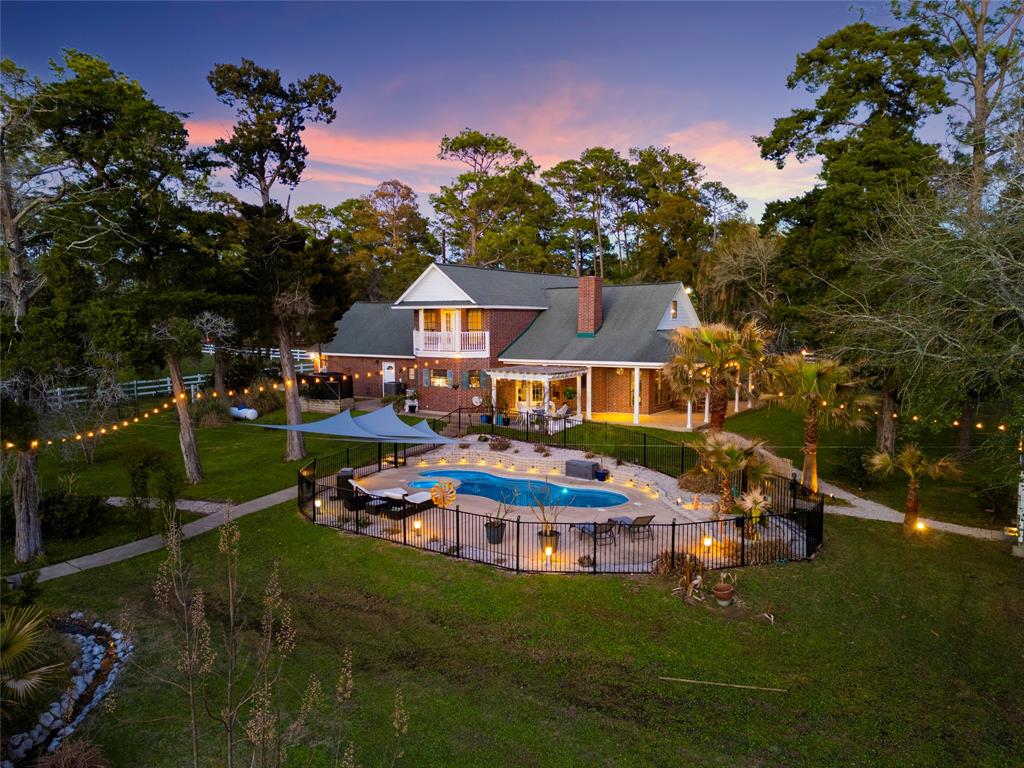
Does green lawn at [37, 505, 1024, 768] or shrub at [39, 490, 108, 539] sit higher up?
shrub at [39, 490, 108, 539]

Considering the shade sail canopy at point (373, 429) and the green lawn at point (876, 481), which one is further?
the shade sail canopy at point (373, 429)

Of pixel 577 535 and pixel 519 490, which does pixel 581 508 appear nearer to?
A: pixel 577 535

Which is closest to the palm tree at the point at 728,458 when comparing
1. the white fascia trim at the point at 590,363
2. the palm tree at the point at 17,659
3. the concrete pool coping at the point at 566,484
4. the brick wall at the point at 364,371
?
the concrete pool coping at the point at 566,484

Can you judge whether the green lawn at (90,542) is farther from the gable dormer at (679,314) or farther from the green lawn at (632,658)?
the gable dormer at (679,314)

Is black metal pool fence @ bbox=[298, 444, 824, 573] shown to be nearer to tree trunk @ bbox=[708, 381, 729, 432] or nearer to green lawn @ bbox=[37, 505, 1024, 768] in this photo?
green lawn @ bbox=[37, 505, 1024, 768]

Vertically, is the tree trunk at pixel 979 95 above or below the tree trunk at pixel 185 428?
above

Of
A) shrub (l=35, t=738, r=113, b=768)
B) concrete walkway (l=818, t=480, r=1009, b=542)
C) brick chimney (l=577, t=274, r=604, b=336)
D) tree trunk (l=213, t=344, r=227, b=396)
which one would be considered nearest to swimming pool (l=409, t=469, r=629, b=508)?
concrete walkway (l=818, t=480, r=1009, b=542)

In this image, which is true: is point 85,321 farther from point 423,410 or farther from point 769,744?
point 423,410
